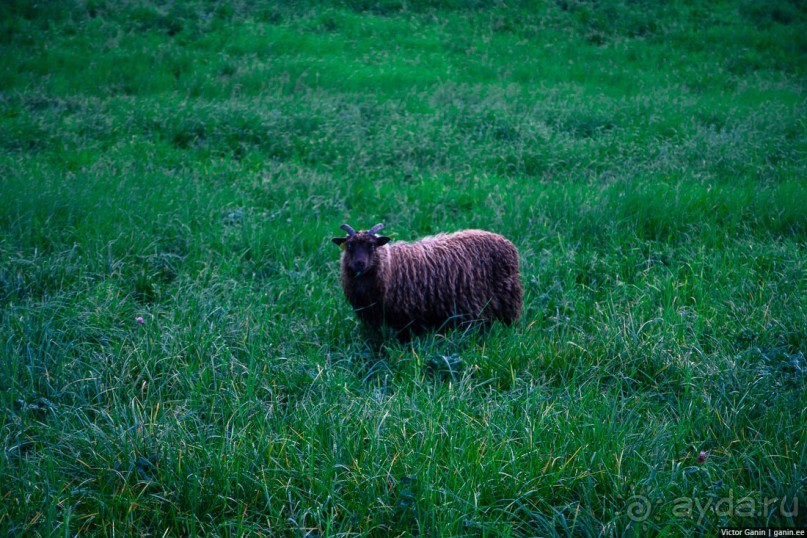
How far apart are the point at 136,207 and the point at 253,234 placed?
1.44 metres

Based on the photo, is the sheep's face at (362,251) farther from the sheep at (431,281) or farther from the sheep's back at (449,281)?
the sheep's back at (449,281)

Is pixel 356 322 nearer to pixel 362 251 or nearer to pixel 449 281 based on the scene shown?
pixel 362 251

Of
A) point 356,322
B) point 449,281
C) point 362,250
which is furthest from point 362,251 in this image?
point 449,281

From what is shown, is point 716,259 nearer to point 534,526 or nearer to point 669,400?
point 669,400

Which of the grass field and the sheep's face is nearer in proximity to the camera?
the grass field

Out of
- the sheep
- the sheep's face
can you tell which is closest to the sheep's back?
the sheep

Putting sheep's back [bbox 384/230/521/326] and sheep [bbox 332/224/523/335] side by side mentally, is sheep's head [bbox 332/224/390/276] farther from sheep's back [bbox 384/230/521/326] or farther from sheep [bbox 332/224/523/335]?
sheep's back [bbox 384/230/521/326]

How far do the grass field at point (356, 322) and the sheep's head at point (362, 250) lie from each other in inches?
24.0

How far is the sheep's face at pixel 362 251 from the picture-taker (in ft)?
15.3

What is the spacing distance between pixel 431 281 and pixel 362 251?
748 millimetres

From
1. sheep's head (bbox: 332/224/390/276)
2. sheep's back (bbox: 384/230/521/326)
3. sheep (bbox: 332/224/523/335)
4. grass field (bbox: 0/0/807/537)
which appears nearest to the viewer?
grass field (bbox: 0/0/807/537)

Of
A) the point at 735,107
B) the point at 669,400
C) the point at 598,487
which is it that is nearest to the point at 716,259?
the point at 669,400

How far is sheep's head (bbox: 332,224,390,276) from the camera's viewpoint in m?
4.67

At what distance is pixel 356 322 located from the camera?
5.10 metres
